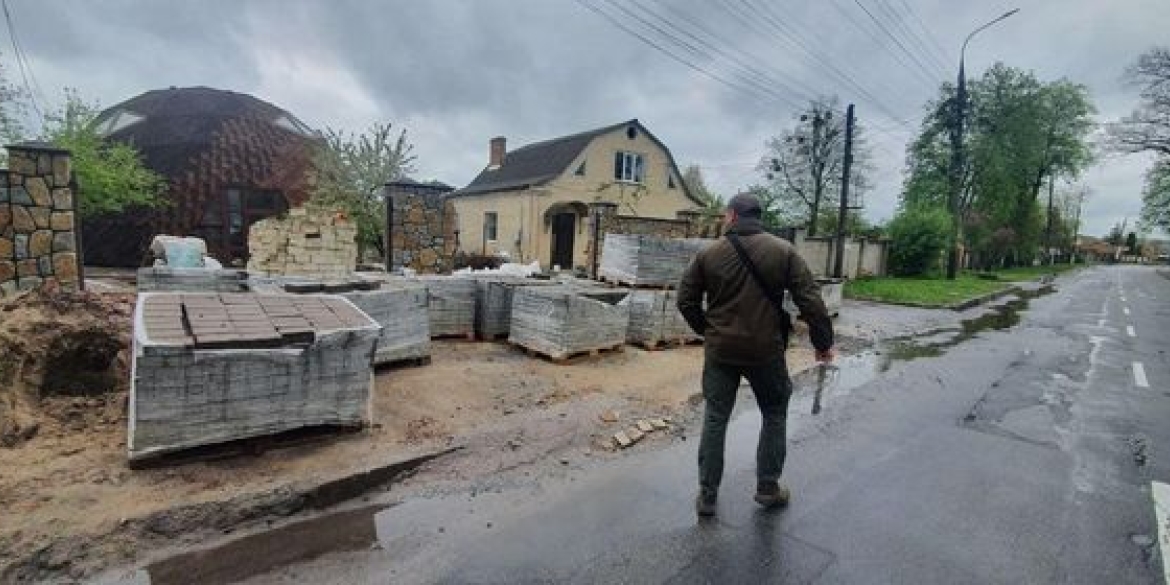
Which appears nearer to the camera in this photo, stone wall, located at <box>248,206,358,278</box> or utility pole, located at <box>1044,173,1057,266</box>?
stone wall, located at <box>248,206,358,278</box>

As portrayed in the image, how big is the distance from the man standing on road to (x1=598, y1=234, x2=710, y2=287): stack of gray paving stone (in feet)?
16.5

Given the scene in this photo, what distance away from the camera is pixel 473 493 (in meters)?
3.77

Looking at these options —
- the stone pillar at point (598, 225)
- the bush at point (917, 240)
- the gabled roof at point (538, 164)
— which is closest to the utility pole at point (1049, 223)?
the bush at point (917, 240)

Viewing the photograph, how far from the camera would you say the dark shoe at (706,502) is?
11.5 ft

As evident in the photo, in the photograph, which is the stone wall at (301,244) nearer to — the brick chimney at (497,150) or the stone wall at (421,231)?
the stone wall at (421,231)

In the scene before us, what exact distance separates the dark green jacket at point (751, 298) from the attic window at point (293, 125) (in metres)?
22.7

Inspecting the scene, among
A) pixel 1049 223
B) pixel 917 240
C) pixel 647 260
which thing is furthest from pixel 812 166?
pixel 1049 223

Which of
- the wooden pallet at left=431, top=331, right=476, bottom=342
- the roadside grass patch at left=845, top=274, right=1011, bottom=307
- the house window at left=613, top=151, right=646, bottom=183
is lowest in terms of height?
the wooden pallet at left=431, top=331, right=476, bottom=342

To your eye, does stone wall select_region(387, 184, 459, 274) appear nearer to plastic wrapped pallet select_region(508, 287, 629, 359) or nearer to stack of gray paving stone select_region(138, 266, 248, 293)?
stack of gray paving stone select_region(138, 266, 248, 293)

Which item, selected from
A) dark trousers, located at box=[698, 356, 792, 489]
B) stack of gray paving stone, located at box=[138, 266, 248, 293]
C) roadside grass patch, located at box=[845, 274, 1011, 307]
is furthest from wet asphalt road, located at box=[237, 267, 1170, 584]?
roadside grass patch, located at box=[845, 274, 1011, 307]

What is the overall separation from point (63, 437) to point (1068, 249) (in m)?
99.9

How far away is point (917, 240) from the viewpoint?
26578mm

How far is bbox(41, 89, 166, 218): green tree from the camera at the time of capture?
47.8 ft

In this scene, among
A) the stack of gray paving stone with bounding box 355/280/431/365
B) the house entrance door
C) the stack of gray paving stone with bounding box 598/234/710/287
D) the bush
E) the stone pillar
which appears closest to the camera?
the stack of gray paving stone with bounding box 355/280/431/365
